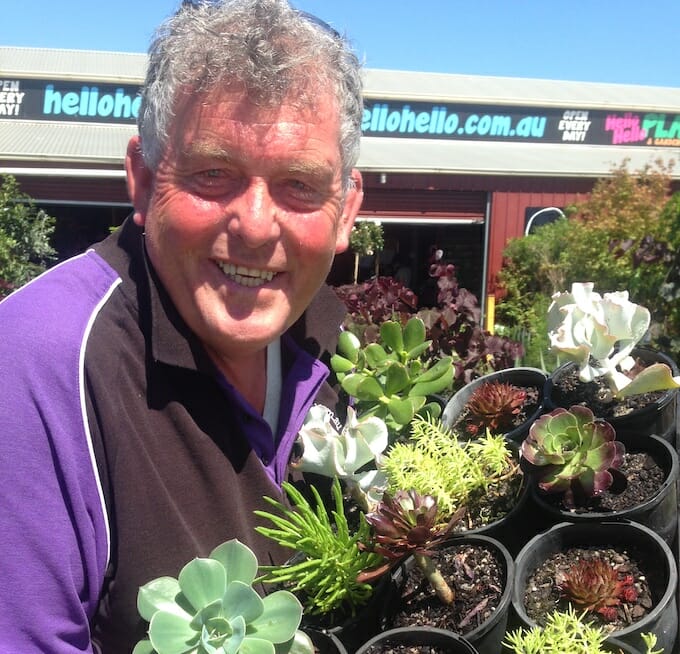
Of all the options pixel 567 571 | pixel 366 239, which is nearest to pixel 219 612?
pixel 567 571

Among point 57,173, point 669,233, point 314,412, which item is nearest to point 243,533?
point 314,412

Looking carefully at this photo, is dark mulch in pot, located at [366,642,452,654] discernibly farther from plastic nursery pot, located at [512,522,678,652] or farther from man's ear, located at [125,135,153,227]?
man's ear, located at [125,135,153,227]

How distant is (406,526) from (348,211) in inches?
30.2

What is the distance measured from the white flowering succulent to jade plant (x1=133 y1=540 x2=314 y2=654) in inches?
11.1

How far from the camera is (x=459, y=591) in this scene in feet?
3.35

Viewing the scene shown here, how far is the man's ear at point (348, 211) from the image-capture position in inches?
56.1

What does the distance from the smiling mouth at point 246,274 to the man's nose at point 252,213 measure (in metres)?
0.06

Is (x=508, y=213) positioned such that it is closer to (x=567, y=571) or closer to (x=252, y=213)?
(x=252, y=213)

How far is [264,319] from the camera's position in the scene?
1253 mm

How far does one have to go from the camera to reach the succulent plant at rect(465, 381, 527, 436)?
132 centimetres

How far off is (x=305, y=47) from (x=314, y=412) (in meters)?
0.65

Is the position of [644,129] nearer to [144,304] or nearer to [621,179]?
[621,179]

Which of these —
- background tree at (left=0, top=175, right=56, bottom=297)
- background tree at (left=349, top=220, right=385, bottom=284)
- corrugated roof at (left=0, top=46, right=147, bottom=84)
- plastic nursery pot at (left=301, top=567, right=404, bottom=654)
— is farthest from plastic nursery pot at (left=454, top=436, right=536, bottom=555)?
corrugated roof at (left=0, top=46, right=147, bottom=84)

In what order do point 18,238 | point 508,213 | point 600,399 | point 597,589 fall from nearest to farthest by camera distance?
point 597,589 → point 600,399 → point 18,238 → point 508,213
